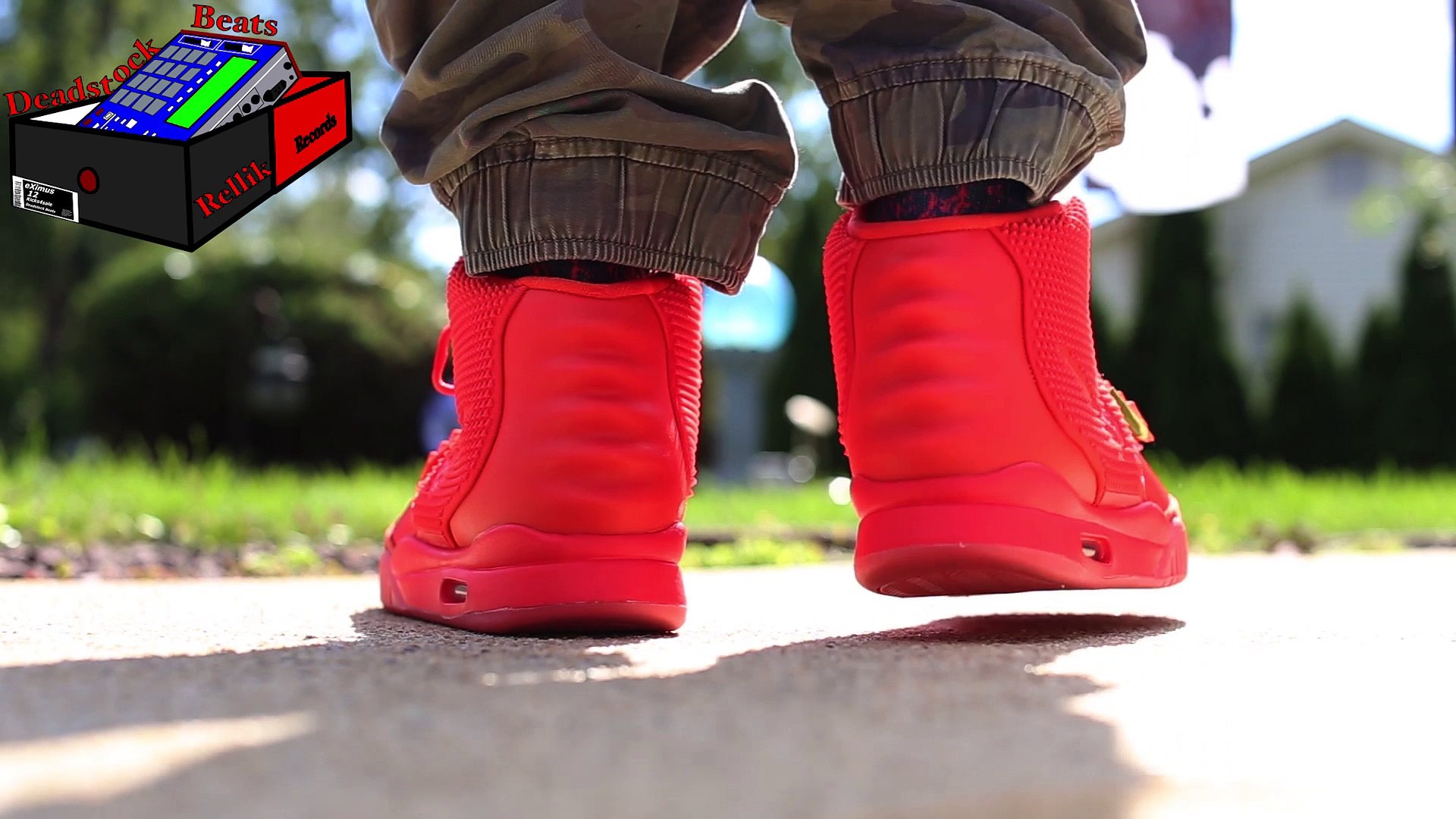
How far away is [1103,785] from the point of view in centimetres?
60

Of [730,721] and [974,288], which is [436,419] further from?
[730,721]

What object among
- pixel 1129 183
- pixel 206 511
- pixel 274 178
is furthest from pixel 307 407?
pixel 1129 183

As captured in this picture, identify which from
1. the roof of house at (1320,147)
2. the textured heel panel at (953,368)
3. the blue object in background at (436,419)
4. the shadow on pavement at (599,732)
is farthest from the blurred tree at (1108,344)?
the shadow on pavement at (599,732)

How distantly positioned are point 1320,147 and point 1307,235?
1.07 m

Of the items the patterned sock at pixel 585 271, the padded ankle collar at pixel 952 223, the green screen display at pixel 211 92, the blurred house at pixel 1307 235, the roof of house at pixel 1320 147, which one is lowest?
the patterned sock at pixel 585 271

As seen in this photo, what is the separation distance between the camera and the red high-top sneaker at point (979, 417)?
116 cm

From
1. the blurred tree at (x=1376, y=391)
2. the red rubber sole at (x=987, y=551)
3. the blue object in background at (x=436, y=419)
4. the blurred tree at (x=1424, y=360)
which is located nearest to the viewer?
the red rubber sole at (x=987, y=551)

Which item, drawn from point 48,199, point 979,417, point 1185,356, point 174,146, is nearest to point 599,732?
point 979,417

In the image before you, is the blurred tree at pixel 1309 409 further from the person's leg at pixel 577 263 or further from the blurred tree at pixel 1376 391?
the person's leg at pixel 577 263

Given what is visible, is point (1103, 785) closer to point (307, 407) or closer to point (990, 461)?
point (990, 461)

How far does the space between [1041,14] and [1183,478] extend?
4.78 meters

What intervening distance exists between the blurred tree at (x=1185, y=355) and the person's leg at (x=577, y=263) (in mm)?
10150

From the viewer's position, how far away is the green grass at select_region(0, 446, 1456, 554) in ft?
9.52

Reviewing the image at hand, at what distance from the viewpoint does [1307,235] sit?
1470 centimetres
